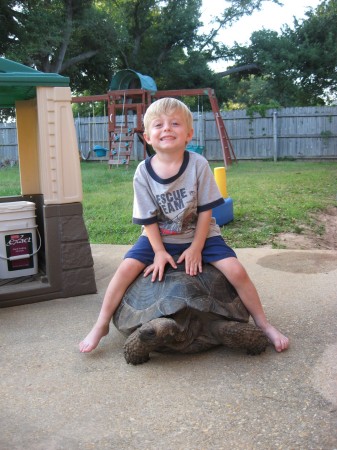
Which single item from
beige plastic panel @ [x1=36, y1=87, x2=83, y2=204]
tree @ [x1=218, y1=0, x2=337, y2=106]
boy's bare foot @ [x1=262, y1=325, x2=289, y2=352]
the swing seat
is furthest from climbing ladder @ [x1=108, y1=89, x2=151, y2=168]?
boy's bare foot @ [x1=262, y1=325, x2=289, y2=352]

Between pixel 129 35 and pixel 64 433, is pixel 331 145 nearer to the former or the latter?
pixel 129 35

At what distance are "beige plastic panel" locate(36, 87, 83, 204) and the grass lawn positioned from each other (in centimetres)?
203

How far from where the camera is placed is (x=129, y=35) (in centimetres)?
2653

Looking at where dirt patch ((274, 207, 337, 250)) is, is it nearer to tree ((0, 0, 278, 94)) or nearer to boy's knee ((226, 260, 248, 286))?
boy's knee ((226, 260, 248, 286))

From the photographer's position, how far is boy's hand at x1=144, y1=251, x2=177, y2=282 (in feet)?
9.00

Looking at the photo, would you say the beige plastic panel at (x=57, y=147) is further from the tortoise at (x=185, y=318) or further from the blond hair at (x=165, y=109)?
the tortoise at (x=185, y=318)

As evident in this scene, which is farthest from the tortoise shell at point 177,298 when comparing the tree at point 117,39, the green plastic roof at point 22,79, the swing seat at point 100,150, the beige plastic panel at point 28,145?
the tree at point 117,39

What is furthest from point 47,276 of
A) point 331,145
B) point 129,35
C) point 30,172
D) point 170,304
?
point 129,35

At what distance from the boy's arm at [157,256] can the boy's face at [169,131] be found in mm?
460

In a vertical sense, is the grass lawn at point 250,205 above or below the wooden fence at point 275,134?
below

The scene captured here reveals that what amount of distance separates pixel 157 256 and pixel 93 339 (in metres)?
0.59

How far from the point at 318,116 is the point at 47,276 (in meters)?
16.9

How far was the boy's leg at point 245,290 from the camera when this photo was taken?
9.00ft

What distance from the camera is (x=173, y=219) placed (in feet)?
9.43
